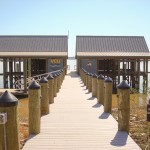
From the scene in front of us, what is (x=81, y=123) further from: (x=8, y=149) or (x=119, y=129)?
(x=8, y=149)

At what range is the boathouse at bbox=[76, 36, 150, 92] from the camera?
3275cm

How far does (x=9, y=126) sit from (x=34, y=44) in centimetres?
3418

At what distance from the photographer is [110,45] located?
37.2 m

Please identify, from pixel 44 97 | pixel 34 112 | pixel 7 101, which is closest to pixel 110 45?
pixel 44 97

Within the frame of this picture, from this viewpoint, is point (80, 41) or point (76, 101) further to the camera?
point (80, 41)

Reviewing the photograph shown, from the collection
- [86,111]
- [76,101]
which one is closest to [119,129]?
[86,111]

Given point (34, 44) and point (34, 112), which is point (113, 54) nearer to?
point (34, 44)

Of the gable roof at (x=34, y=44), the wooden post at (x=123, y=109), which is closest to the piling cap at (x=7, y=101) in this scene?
the wooden post at (x=123, y=109)

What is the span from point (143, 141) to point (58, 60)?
27020mm

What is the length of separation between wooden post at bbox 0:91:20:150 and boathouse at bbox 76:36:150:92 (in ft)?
90.8

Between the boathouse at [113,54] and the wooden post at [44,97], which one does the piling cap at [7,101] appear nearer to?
the wooden post at [44,97]

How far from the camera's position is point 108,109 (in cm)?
917

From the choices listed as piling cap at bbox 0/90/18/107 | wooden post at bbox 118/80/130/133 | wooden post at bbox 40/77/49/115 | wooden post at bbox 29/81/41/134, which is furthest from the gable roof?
piling cap at bbox 0/90/18/107

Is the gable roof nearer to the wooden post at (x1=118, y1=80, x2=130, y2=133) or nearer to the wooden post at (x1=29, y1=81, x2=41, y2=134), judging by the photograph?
the wooden post at (x1=118, y1=80, x2=130, y2=133)
